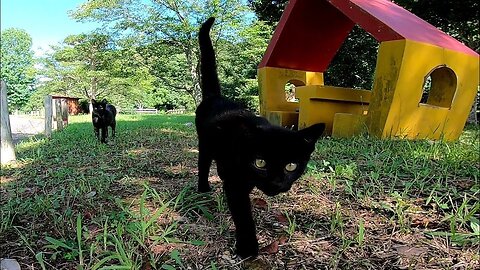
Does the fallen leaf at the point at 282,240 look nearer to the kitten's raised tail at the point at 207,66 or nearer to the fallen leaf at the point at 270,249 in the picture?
the fallen leaf at the point at 270,249

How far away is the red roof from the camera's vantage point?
4590mm

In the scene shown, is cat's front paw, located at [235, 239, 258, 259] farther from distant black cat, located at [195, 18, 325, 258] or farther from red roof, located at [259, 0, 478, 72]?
red roof, located at [259, 0, 478, 72]

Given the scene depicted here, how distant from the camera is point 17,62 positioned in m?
24.0

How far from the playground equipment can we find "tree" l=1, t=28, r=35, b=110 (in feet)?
72.9

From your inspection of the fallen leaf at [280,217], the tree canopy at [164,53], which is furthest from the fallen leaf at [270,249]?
the tree canopy at [164,53]

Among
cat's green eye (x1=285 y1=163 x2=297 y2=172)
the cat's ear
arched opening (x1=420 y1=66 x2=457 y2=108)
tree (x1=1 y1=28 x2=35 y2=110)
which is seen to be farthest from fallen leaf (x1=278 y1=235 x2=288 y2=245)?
tree (x1=1 y1=28 x2=35 y2=110)

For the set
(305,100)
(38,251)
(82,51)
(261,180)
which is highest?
(82,51)

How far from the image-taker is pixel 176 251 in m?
1.46

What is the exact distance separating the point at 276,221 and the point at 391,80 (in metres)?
3.23

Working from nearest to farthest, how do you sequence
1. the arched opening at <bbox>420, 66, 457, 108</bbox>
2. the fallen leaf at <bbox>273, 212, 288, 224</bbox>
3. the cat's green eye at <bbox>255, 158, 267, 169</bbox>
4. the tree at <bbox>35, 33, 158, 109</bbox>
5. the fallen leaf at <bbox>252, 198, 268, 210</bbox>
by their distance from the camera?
the cat's green eye at <bbox>255, 158, 267, 169</bbox> < the fallen leaf at <bbox>273, 212, 288, 224</bbox> < the fallen leaf at <bbox>252, 198, 268, 210</bbox> < the arched opening at <bbox>420, 66, 457, 108</bbox> < the tree at <bbox>35, 33, 158, 109</bbox>

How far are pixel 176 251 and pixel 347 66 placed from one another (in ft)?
37.6

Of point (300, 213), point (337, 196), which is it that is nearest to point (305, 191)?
point (337, 196)

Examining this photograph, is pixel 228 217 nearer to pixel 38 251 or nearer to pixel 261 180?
pixel 261 180

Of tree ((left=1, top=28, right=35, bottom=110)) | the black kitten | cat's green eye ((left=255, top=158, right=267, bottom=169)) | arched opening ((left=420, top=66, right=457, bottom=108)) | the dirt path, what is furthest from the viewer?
tree ((left=1, top=28, right=35, bottom=110))
